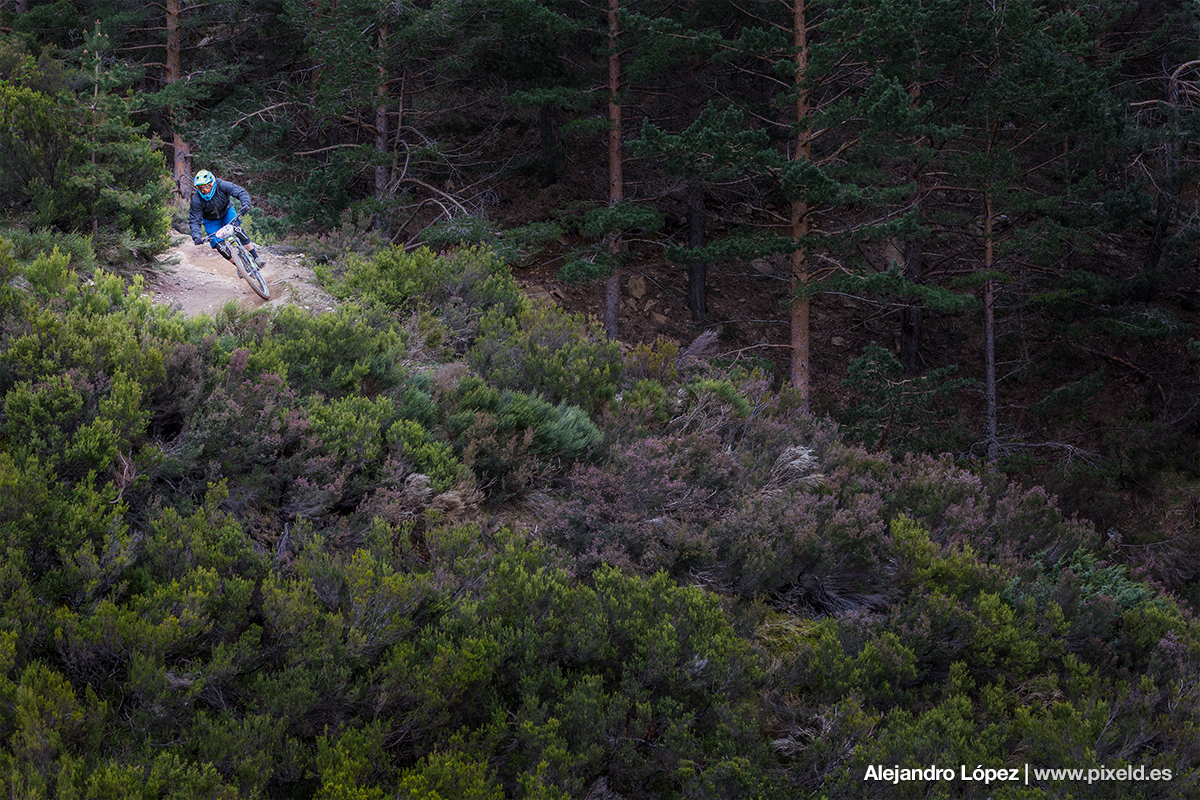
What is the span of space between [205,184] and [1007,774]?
949cm

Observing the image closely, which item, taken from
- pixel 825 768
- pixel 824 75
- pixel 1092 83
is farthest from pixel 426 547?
pixel 1092 83

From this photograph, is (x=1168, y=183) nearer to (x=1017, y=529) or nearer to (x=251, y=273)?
(x=1017, y=529)

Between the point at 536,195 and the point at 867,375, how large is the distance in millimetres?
10173

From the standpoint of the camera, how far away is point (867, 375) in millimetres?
14273

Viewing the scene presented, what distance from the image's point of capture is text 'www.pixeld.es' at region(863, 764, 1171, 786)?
4102mm

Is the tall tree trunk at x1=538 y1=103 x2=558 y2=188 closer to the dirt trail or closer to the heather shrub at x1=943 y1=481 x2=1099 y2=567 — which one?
the dirt trail

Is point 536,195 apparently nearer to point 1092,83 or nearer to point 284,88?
point 284,88

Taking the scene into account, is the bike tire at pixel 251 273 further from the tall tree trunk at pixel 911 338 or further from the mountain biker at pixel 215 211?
the tall tree trunk at pixel 911 338

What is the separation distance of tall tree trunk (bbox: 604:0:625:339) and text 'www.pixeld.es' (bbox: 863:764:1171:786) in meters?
12.6

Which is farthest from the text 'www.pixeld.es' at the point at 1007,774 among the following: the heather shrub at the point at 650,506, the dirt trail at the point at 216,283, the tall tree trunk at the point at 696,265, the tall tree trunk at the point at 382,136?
the tall tree trunk at the point at 696,265

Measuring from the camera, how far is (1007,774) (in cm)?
421

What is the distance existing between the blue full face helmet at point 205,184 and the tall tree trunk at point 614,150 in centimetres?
814

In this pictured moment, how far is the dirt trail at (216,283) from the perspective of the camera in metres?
9.21

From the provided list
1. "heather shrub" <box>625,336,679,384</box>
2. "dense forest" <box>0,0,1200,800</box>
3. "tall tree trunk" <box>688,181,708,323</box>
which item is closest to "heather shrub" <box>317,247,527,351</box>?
"dense forest" <box>0,0,1200,800</box>
